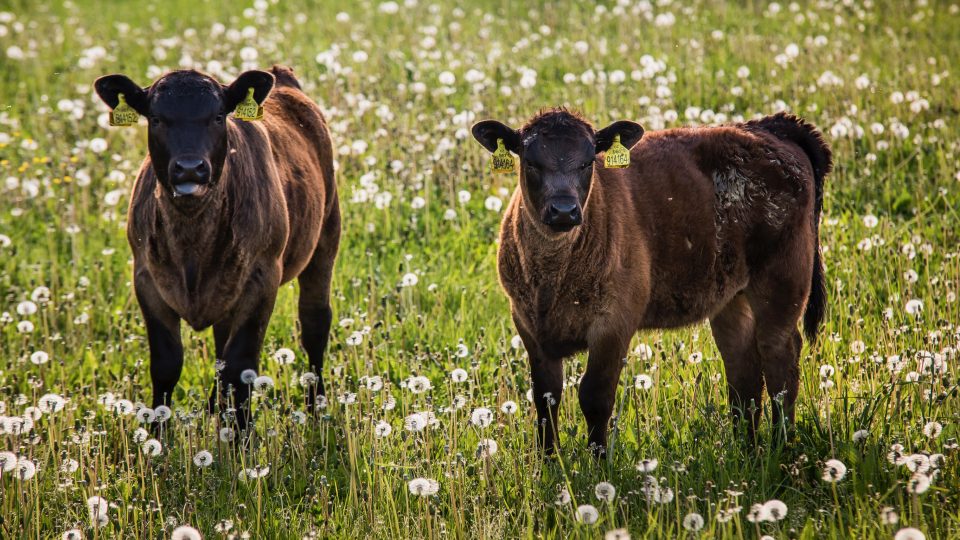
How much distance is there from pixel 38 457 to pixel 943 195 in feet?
25.1

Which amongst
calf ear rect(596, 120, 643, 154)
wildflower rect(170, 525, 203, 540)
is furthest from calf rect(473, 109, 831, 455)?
wildflower rect(170, 525, 203, 540)

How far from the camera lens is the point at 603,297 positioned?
6320mm

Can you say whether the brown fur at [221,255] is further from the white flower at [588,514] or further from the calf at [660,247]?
the white flower at [588,514]

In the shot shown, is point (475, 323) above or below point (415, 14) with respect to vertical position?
below

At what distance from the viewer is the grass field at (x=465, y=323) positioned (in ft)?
18.3

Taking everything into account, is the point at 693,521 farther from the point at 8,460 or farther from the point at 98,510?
the point at 8,460

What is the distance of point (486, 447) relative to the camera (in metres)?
5.48

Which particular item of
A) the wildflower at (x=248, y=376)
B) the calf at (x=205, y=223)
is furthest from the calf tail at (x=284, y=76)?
the wildflower at (x=248, y=376)

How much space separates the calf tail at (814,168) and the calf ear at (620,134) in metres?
1.16

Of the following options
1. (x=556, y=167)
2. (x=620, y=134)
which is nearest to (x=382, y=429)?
(x=556, y=167)

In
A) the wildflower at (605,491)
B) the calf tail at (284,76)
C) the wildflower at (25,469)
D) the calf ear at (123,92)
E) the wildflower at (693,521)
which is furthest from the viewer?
the calf tail at (284,76)

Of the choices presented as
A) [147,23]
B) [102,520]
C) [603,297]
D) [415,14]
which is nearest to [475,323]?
[603,297]

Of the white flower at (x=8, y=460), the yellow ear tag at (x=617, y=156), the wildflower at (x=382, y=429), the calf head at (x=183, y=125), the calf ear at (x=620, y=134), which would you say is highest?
the calf head at (x=183, y=125)

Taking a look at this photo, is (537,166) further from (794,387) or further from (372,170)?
(372,170)
